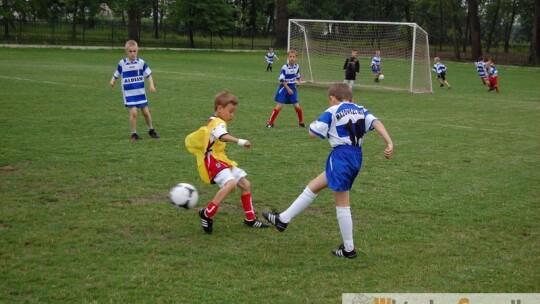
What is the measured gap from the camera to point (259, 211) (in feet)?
25.9

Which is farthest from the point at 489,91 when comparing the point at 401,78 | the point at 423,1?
the point at 423,1

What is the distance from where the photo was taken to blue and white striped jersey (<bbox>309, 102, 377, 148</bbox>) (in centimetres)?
623

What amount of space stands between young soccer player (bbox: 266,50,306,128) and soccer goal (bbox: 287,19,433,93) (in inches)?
526

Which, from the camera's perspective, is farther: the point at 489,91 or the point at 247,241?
the point at 489,91

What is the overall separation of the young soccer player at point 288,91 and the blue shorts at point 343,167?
28.4ft

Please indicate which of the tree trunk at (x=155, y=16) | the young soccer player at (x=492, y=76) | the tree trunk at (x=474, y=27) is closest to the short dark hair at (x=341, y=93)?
the young soccer player at (x=492, y=76)

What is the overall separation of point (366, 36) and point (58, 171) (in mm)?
25260

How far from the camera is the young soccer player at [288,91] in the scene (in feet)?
49.7

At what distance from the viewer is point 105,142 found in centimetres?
1213

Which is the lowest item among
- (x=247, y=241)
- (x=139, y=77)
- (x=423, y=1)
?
(x=247, y=241)

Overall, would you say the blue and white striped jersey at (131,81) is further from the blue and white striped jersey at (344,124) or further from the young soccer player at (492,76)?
the young soccer player at (492,76)

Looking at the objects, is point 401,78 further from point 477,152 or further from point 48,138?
point 48,138

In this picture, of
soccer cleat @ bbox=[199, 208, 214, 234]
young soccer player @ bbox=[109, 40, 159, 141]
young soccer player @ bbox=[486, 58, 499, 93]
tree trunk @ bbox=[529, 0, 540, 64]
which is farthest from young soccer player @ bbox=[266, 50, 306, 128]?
tree trunk @ bbox=[529, 0, 540, 64]

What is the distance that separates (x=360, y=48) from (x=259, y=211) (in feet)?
85.3
